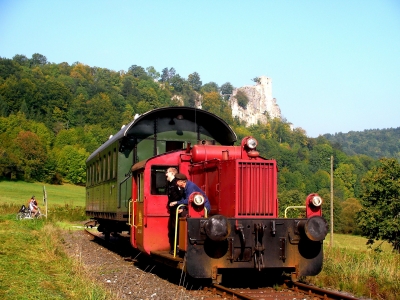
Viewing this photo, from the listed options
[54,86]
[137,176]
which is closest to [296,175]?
[54,86]

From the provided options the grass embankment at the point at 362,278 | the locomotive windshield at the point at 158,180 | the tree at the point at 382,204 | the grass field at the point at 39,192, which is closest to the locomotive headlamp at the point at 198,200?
the locomotive windshield at the point at 158,180

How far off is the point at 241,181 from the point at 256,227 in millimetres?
968

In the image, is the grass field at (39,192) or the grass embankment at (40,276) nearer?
the grass embankment at (40,276)

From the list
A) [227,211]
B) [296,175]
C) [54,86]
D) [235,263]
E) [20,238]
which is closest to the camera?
[235,263]

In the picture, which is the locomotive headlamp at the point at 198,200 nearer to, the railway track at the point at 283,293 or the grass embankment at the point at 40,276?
the railway track at the point at 283,293

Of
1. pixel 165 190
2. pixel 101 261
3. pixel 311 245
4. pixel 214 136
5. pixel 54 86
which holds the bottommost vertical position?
pixel 101 261

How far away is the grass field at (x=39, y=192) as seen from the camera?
60656mm

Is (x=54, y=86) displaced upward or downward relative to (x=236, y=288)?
upward

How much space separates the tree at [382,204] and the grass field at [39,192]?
2959cm

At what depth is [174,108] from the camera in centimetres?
1381

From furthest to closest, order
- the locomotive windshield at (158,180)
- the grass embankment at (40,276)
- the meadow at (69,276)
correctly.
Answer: the locomotive windshield at (158,180)
the meadow at (69,276)
the grass embankment at (40,276)

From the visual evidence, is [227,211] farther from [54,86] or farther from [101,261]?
[54,86]

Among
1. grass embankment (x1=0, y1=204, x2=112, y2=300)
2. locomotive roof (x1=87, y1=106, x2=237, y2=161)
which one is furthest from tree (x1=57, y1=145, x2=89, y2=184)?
grass embankment (x1=0, y1=204, x2=112, y2=300)

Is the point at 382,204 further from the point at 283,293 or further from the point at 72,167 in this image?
the point at 72,167
